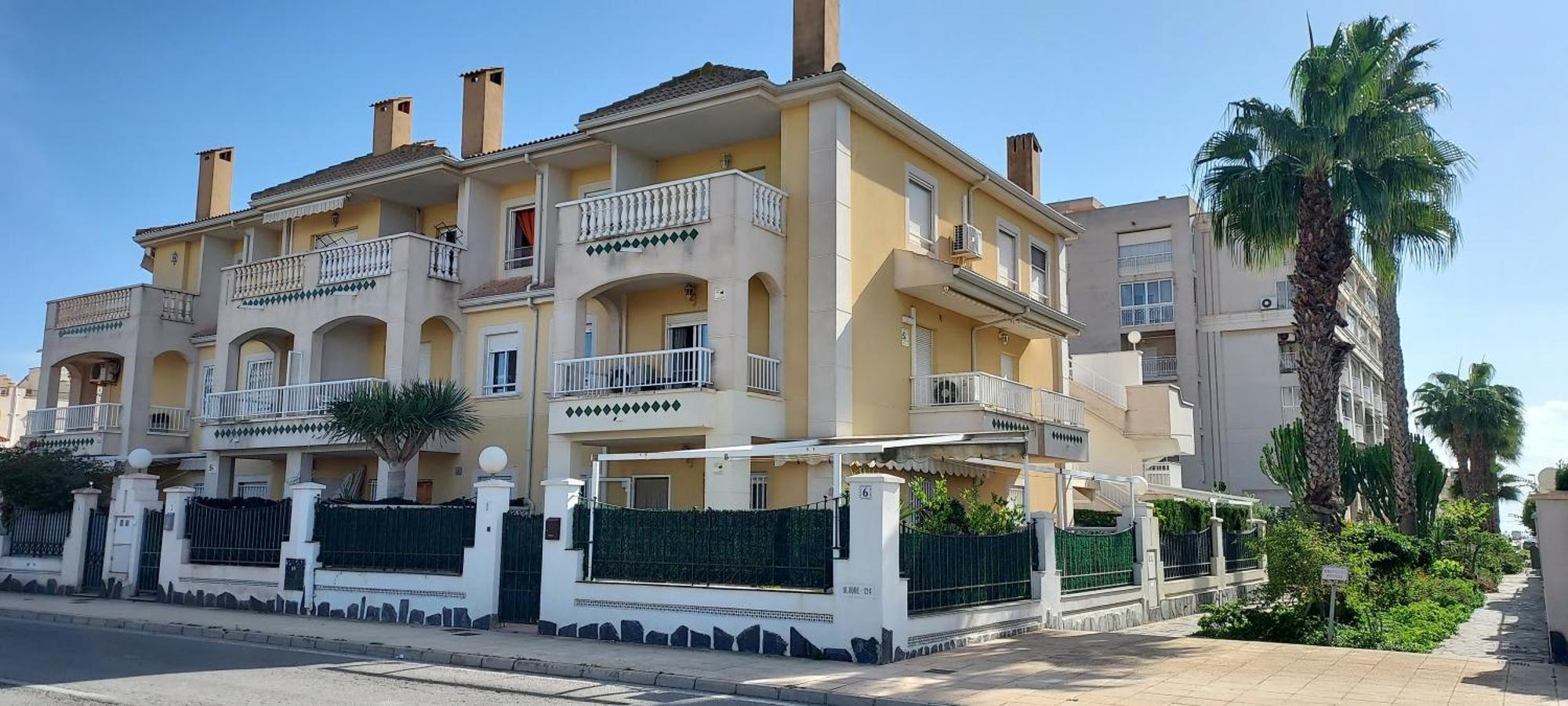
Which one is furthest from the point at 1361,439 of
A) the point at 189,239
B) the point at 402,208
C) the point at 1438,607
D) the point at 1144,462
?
the point at 189,239

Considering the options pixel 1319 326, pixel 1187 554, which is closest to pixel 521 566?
pixel 1187 554

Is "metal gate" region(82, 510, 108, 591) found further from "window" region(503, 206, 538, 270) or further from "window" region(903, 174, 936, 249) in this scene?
"window" region(903, 174, 936, 249)

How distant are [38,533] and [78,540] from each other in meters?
1.98

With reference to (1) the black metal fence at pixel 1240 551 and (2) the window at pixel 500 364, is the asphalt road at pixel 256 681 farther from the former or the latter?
(1) the black metal fence at pixel 1240 551

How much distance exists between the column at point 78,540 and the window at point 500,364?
25.7 ft

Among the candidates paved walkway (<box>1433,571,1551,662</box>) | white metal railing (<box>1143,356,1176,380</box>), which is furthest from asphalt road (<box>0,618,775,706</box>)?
white metal railing (<box>1143,356,1176,380</box>)

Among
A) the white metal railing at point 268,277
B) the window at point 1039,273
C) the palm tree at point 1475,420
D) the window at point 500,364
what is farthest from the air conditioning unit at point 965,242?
the palm tree at point 1475,420

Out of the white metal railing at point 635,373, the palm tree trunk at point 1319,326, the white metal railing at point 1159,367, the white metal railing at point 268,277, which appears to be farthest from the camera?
the white metal railing at point 1159,367

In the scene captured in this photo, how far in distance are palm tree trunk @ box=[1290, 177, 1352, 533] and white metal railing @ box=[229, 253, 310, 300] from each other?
21291 millimetres

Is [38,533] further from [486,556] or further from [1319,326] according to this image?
[1319,326]

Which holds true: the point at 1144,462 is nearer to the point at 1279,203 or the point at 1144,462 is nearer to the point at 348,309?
the point at 1279,203

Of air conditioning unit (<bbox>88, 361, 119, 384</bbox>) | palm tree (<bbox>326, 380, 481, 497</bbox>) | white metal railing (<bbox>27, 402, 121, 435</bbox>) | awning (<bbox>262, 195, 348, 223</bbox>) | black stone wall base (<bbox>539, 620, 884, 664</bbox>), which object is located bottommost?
black stone wall base (<bbox>539, 620, 884, 664</bbox>)

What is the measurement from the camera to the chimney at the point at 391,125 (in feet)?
101

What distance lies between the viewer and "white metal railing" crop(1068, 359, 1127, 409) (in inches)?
1283
